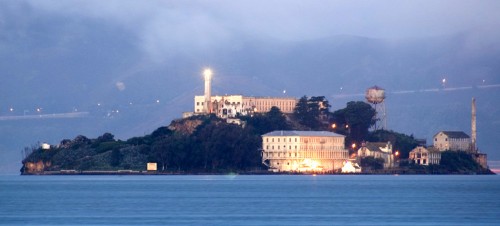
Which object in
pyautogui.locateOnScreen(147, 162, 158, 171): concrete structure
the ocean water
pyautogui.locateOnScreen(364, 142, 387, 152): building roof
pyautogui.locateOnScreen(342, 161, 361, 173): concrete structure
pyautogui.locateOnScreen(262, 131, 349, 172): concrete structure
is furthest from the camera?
pyautogui.locateOnScreen(342, 161, 361, 173): concrete structure

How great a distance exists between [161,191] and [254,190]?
9028 mm

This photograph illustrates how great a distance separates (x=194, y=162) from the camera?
188 meters

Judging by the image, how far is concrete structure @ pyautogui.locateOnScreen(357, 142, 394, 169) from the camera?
193 metres

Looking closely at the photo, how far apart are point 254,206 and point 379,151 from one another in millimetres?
97201

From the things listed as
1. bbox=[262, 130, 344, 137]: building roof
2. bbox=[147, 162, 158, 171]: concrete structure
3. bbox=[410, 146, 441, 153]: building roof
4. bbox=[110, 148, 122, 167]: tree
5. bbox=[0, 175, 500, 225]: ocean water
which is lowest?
bbox=[0, 175, 500, 225]: ocean water

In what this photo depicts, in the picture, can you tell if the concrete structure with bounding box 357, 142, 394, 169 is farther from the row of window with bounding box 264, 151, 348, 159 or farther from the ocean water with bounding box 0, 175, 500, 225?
the ocean water with bounding box 0, 175, 500, 225

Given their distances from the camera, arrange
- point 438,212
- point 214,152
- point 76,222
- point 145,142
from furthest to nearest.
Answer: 1. point 145,142
2. point 214,152
3. point 438,212
4. point 76,222

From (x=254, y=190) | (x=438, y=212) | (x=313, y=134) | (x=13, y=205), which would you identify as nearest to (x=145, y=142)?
(x=313, y=134)

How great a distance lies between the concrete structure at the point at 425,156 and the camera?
194 m

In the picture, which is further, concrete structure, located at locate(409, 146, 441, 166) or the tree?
concrete structure, located at locate(409, 146, 441, 166)

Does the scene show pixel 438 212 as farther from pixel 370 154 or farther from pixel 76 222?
pixel 370 154

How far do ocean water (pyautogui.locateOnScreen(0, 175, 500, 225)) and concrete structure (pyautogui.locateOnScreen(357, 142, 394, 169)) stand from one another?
58.5 m

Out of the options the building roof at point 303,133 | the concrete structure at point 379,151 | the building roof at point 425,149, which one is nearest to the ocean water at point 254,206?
the concrete structure at point 379,151

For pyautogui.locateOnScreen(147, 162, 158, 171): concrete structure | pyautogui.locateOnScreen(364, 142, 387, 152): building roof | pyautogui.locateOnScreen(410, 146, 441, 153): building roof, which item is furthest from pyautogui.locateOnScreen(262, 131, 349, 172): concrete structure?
pyautogui.locateOnScreen(147, 162, 158, 171): concrete structure
